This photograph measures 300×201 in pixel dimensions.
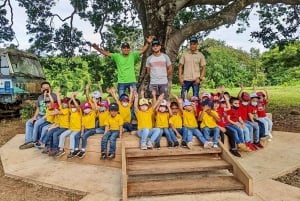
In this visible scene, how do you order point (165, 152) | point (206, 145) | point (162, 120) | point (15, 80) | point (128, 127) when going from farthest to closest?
point (15, 80)
point (128, 127)
point (162, 120)
point (206, 145)
point (165, 152)

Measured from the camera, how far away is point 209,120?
6.48 m

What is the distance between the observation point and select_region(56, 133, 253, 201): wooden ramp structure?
507cm

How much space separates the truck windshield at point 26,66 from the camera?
11.8 m

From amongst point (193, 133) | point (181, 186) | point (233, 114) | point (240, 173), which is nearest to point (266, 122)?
point (233, 114)

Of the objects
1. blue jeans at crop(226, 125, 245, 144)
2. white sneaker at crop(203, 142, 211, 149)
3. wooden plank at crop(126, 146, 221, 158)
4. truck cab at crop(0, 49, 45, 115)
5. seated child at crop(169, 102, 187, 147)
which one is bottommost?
wooden plank at crop(126, 146, 221, 158)

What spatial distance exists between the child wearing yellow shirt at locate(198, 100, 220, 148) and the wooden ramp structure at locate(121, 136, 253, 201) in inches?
10.7

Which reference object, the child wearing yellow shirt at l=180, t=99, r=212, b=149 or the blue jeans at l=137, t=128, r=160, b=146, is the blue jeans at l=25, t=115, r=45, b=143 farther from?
the child wearing yellow shirt at l=180, t=99, r=212, b=149

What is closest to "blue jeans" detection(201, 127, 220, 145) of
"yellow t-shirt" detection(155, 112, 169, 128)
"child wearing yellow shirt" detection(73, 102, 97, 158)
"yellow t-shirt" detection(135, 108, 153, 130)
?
"yellow t-shirt" detection(155, 112, 169, 128)

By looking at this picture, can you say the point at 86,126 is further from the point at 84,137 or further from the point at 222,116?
the point at 222,116

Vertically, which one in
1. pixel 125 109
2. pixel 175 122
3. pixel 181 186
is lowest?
pixel 181 186

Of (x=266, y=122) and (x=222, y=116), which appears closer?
(x=222, y=116)

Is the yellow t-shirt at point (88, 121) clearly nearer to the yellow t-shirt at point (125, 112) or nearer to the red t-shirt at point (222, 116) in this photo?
the yellow t-shirt at point (125, 112)

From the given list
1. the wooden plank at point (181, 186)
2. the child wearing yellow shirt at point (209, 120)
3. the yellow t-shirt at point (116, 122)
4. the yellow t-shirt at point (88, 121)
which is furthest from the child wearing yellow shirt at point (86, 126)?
the child wearing yellow shirt at point (209, 120)

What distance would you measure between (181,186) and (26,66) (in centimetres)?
894
